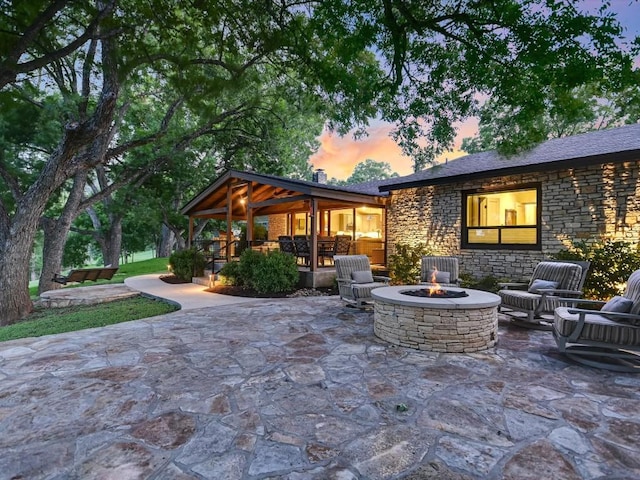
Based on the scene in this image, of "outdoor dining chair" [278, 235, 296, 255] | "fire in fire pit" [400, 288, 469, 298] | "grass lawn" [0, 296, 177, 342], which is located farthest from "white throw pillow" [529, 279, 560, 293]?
"grass lawn" [0, 296, 177, 342]

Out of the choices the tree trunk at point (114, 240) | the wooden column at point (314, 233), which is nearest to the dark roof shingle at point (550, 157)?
the wooden column at point (314, 233)

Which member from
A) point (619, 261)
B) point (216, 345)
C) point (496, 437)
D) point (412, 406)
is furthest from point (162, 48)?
point (619, 261)

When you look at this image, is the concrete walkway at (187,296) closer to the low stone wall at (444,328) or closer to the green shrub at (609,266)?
the low stone wall at (444,328)

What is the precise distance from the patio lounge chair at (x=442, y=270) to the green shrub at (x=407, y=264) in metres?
2.63

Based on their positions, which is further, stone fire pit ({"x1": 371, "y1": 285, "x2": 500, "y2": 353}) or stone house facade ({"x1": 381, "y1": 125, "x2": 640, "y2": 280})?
stone house facade ({"x1": 381, "y1": 125, "x2": 640, "y2": 280})

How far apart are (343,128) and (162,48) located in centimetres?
365

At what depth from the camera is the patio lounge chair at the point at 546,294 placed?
5.29 m

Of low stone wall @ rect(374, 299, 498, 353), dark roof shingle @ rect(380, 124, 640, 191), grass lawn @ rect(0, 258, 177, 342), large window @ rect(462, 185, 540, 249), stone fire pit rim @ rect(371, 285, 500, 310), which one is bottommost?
grass lawn @ rect(0, 258, 177, 342)

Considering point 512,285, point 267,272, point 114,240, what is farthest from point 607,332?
point 114,240

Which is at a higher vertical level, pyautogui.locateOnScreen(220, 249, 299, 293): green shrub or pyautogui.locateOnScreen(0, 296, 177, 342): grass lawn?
pyautogui.locateOnScreen(220, 249, 299, 293): green shrub

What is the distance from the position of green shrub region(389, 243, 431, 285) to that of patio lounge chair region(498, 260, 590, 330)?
421cm

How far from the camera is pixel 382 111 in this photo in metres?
7.27

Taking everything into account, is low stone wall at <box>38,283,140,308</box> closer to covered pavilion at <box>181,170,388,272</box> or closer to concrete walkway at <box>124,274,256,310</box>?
concrete walkway at <box>124,274,256,310</box>

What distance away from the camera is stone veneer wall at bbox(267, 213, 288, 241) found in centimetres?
1790
